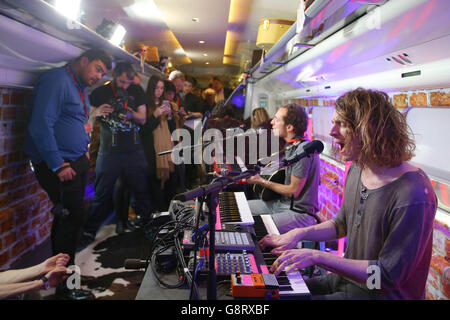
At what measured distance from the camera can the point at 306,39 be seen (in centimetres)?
220

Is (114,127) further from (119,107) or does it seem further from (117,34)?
(117,34)

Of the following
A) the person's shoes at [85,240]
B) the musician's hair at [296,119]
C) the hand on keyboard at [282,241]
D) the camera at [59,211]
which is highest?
the musician's hair at [296,119]

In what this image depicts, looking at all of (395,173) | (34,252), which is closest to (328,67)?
(395,173)

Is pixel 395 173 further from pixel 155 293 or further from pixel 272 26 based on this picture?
pixel 272 26

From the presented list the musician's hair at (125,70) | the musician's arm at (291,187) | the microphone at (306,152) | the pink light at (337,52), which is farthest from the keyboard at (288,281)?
the musician's hair at (125,70)

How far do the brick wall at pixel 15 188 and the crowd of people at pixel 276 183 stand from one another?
7.1 inches

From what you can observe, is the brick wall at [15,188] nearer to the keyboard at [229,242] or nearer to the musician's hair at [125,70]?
the musician's hair at [125,70]

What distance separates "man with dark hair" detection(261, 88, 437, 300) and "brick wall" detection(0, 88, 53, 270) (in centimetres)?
211

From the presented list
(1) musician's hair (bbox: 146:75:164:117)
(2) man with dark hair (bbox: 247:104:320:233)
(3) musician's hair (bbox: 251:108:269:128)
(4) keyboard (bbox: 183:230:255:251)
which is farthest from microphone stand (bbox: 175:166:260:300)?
(3) musician's hair (bbox: 251:108:269:128)

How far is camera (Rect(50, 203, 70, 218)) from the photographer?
2398 millimetres

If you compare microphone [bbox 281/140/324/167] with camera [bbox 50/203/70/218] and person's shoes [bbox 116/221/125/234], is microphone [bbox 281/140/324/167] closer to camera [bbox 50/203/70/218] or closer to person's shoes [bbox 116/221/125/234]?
camera [bbox 50/203/70/218]

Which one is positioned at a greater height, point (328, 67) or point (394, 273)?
point (328, 67)

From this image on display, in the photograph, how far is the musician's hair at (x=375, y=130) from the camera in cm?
132
